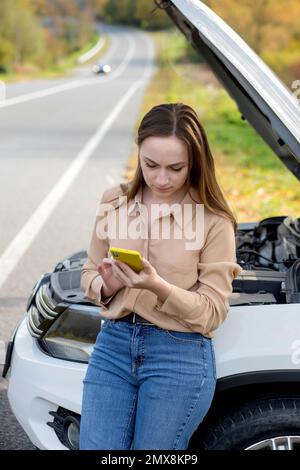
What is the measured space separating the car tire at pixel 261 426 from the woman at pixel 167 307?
0.55 ft

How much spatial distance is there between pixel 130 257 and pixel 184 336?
0.39 metres

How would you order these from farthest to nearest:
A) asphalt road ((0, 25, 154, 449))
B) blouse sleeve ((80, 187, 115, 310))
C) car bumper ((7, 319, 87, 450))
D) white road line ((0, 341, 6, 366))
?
1. asphalt road ((0, 25, 154, 449))
2. white road line ((0, 341, 6, 366))
3. car bumper ((7, 319, 87, 450))
4. blouse sleeve ((80, 187, 115, 310))

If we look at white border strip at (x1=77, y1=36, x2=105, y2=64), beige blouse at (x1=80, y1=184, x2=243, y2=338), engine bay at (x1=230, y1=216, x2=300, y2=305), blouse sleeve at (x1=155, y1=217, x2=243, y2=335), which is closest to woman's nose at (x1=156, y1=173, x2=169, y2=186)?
beige blouse at (x1=80, y1=184, x2=243, y2=338)

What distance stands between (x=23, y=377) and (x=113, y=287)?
668 millimetres

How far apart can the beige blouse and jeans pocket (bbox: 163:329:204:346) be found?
20 mm

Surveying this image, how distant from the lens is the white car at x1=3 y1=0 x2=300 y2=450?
8.55 ft

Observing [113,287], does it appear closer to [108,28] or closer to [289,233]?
[289,233]

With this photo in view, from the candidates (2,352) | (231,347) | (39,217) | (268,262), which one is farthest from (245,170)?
(231,347)

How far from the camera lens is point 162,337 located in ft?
8.36

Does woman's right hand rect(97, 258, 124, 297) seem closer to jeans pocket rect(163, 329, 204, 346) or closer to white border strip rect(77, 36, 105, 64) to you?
jeans pocket rect(163, 329, 204, 346)

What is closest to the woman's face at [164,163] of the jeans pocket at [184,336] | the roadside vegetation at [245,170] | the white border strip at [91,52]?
the jeans pocket at [184,336]

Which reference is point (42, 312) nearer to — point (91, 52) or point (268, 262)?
point (268, 262)

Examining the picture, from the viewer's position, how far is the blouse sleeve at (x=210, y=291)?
247 centimetres

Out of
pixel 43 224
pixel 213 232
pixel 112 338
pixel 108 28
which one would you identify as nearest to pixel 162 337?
pixel 112 338
